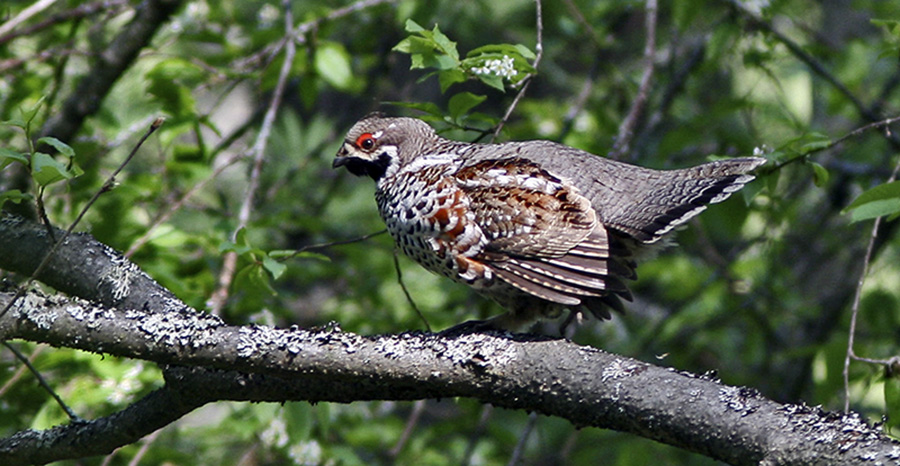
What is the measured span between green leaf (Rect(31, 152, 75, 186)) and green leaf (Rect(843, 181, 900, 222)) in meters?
2.25

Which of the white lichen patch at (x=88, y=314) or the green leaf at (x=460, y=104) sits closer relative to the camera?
A: the white lichen patch at (x=88, y=314)

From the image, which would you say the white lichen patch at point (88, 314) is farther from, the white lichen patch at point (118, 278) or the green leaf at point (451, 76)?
the green leaf at point (451, 76)

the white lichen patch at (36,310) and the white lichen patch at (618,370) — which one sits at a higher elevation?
the white lichen patch at (618,370)

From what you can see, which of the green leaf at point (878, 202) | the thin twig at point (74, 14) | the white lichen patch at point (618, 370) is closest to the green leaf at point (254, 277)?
the white lichen patch at point (618, 370)

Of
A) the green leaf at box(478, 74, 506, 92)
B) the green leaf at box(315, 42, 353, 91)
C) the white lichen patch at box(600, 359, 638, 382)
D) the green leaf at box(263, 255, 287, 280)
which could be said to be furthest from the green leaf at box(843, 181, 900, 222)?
the green leaf at box(315, 42, 353, 91)

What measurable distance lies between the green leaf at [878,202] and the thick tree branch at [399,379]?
705 mm

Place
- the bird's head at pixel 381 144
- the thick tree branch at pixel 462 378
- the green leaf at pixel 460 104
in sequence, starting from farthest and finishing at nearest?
1. the bird's head at pixel 381 144
2. the green leaf at pixel 460 104
3. the thick tree branch at pixel 462 378

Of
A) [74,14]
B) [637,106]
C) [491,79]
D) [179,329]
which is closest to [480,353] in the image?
[179,329]

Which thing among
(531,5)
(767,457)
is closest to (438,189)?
(767,457)

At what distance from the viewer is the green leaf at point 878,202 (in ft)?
8.55

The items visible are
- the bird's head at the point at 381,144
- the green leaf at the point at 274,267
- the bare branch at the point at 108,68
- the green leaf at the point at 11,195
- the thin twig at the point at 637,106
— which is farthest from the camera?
the bare branch at the point at 108,68

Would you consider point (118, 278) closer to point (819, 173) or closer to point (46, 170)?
point (46, 170)

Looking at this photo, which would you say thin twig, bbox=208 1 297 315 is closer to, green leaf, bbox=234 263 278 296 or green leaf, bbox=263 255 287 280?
green leaf, bbox=234 263 278 296

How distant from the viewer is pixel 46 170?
237cm
